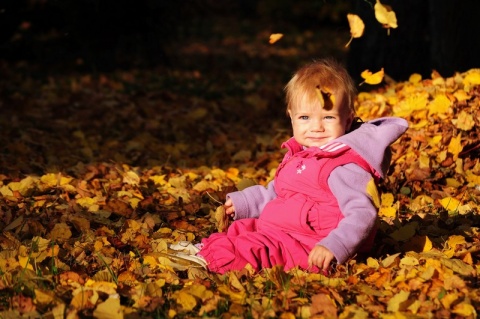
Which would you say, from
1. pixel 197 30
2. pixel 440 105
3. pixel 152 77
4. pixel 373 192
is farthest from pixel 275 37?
pixel 197 30

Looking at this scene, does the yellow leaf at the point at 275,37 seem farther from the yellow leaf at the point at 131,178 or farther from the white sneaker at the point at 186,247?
the yellow leaf at the point at 131,178

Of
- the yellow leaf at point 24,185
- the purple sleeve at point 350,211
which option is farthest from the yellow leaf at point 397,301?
the yellow leaf at point 24,185

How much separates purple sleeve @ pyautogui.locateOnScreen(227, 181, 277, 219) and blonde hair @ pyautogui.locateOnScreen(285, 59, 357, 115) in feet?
1.55

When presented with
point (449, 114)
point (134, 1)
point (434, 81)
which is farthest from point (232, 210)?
point (134, 1)

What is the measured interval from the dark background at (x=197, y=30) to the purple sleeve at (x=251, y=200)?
1233 mm

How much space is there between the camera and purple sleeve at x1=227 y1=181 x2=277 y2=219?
3.19 meters

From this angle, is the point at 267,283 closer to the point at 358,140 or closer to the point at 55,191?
the point at 358,140

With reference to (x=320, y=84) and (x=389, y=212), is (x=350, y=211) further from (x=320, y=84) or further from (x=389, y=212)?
(x=389, y=212)

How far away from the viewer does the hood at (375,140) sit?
9.30 ft

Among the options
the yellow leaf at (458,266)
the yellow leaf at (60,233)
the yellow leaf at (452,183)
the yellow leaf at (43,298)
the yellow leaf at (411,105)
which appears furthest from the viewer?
the yellow leaf at (411,105)

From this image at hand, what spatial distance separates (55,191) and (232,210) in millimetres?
1451

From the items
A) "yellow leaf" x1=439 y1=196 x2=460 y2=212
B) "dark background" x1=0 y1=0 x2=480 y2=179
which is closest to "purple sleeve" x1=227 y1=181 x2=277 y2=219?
"yellow leaf" x1=439 y1=196 x2=460 y2=212

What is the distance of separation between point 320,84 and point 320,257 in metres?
0.70

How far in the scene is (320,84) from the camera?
2.87 metres
